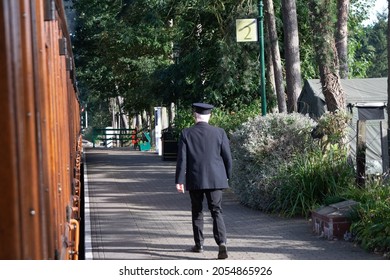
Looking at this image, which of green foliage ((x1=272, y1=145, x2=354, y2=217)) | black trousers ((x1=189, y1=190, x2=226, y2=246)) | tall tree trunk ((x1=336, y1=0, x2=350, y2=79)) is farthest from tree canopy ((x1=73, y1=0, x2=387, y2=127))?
black trousers ((x1=189, y1=190, x2=226, y2=246))

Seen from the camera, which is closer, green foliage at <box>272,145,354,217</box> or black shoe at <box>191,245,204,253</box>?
black shoe at <box>191,245,204,253</box>

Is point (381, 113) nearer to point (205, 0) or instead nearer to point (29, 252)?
point (205, 0)

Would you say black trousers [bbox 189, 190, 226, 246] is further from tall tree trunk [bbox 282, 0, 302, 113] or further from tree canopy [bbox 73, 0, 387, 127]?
tree canopy [bbox 73, 0, 387, 127]

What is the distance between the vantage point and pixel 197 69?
29.3 metres

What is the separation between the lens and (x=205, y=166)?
870cm

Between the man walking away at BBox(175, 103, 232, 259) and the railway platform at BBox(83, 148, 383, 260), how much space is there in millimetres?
580

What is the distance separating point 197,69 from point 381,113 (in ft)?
26.7

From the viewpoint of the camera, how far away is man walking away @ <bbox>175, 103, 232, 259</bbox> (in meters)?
8.69

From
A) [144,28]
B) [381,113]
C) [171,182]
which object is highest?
[144,28]

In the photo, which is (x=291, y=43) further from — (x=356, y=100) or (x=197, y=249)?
(x=197, y=249)

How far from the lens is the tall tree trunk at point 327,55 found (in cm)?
1661

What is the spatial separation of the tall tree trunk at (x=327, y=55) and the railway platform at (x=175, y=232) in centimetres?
299

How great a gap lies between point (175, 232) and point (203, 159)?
2685 mm

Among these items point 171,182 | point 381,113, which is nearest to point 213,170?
point 171,182
